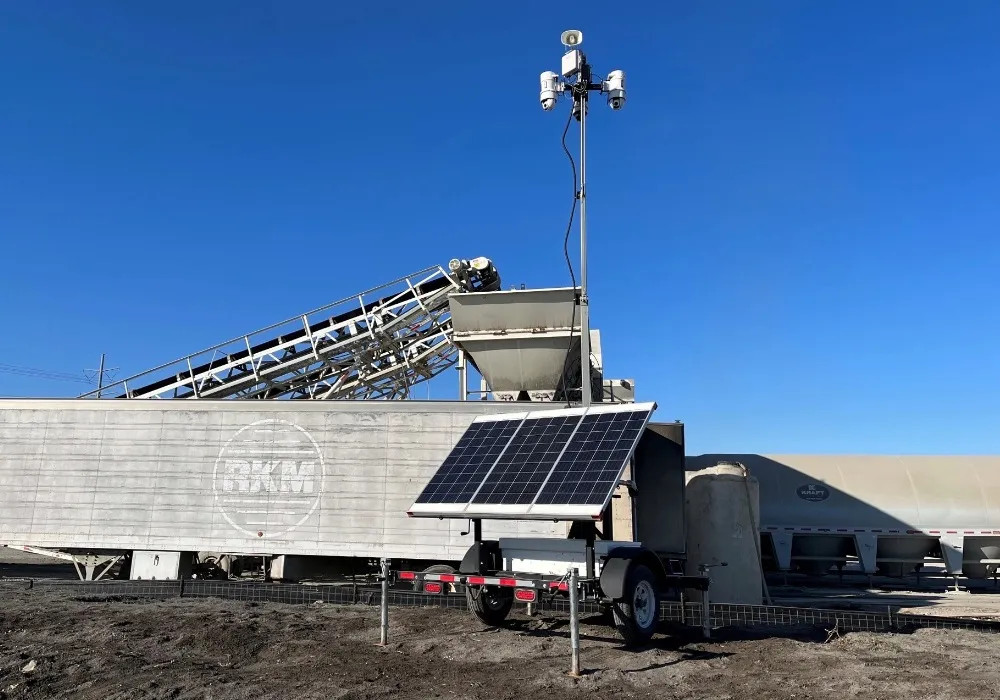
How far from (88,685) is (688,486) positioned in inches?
535

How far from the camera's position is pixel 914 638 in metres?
10.9

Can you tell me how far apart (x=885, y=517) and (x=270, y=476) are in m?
21.2

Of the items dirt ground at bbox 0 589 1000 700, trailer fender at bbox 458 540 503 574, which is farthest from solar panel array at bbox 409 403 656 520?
dirt ground at bbox 0 589 1000 700

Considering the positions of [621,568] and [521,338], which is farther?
[521,338]

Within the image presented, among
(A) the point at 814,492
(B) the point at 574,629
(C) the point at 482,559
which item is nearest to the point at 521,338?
(C) the point at 482,559

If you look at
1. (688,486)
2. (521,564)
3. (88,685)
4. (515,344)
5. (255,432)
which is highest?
(515,344)

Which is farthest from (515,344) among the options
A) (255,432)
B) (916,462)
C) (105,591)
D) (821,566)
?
(916,462)

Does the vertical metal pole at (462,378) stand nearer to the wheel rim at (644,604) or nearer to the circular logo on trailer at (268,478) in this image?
the circular logo on trailer at (268,478)

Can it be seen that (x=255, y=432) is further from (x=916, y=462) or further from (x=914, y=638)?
(x=916, y=462)

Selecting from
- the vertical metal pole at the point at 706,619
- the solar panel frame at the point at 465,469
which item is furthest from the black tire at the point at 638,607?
the solar panel frame at the point at 465,469

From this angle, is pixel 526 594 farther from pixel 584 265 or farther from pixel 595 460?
pixel 584 265

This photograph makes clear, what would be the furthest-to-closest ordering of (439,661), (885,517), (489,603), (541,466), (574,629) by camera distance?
1. (885,517)
2. (489,603)
3. (541,466)
4. (439,661)
5. (574,629)

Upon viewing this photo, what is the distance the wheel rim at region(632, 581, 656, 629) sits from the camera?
33.0 ft

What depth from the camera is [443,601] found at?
14695 millimetres
